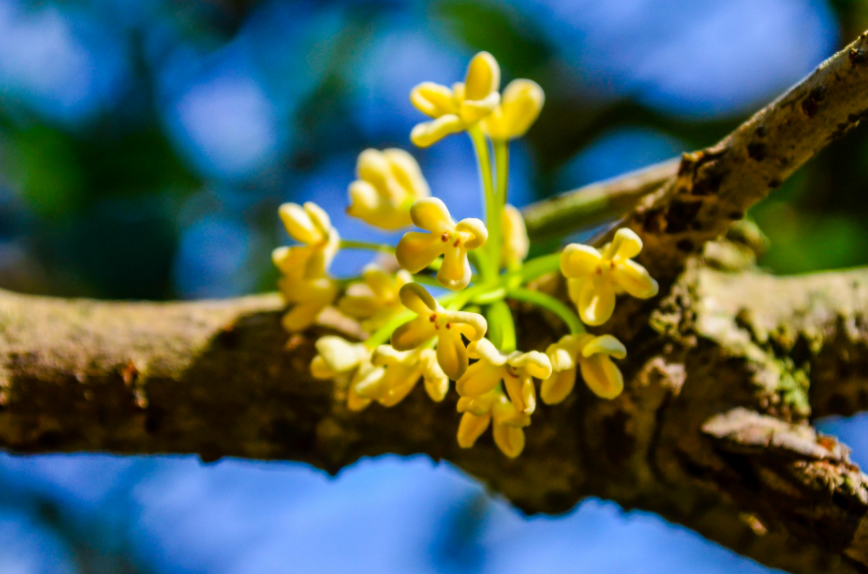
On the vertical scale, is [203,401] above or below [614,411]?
below

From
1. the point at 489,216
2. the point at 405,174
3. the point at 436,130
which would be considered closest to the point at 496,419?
the point at 489,216

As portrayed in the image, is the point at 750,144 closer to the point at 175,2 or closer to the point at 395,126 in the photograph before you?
the point at 395,126

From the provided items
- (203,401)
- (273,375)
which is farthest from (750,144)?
(203,401)

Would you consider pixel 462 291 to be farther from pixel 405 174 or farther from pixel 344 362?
pixel 405 174

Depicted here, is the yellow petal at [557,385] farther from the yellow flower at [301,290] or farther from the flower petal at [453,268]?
the yellow flower at [301,290]

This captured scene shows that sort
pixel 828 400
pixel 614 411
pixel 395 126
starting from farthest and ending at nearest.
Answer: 1. pixel 395 126
2. pixel 828 400
3. pixel 614 411

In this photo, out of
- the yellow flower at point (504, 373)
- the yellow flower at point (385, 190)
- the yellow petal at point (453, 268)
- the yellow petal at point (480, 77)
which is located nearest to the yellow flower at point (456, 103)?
the yellow petal at point (480, 77)

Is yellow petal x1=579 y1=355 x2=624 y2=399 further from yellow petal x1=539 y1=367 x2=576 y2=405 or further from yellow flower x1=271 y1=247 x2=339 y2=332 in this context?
yellow flower x1=271 y1=247 x2=339 y2=332
